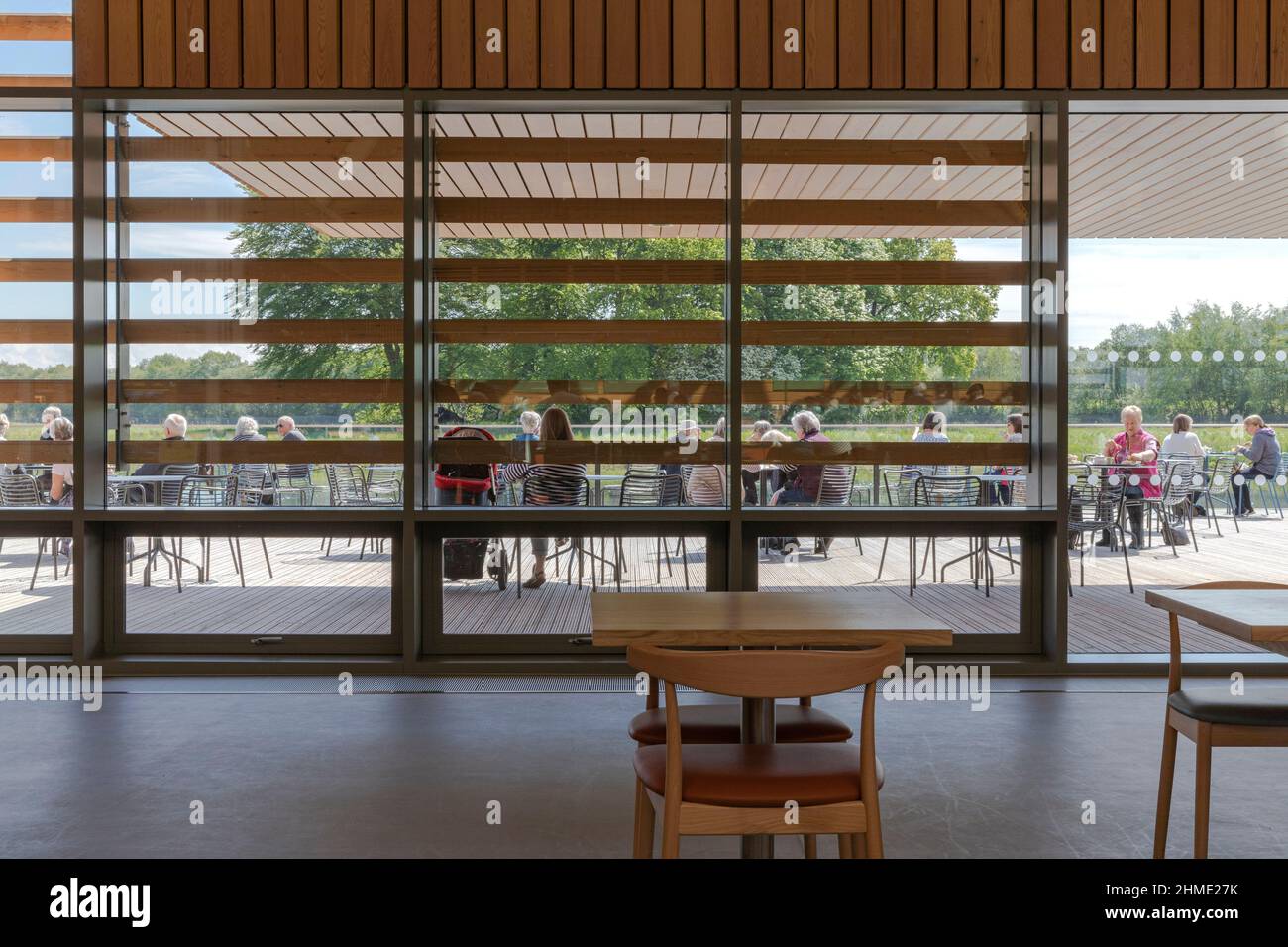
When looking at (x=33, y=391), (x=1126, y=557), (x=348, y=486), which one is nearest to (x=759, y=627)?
(x=348, y=486)

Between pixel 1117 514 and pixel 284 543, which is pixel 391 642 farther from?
pixel 1117 514

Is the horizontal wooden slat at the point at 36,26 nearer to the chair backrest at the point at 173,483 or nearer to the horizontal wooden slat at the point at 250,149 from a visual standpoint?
the horizontal wooden slat at the point at 250,149

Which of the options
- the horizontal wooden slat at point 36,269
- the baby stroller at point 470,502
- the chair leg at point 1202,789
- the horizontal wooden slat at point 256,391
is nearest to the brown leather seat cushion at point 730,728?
the chair leg at point 1202,789

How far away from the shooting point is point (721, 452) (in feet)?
19.7

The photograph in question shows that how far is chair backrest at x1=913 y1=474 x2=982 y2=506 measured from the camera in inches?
238

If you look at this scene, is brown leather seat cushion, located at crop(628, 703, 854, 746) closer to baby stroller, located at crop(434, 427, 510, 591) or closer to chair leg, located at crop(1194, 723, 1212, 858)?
chair leg, located at crop(1194, 723, 1212, 858)

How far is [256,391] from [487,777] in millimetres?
2952

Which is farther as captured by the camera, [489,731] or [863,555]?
[863,555]

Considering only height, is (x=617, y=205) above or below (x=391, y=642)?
above

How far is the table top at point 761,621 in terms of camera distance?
2.96 m

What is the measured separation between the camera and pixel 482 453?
604 cm

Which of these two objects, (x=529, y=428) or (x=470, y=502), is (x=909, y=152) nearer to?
(x=529, y=428)
